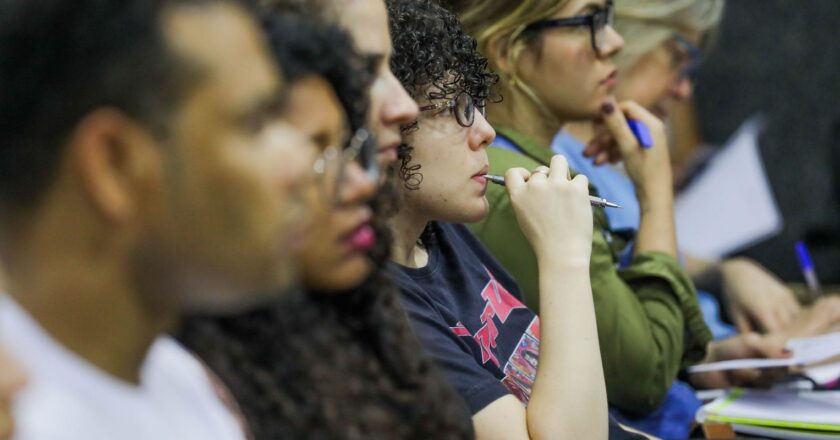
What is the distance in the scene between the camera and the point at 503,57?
1952 mm

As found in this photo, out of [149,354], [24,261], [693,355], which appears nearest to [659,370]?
[693,355]

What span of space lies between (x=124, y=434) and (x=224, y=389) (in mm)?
161

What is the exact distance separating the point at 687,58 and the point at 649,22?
168 mm

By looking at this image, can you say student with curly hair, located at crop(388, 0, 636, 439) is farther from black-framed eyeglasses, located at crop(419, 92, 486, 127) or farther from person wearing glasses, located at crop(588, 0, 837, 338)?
person wearing glasses, located at crop(588, 0, 837, 338)

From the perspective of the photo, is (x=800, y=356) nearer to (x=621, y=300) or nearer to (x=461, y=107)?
(x=621, y=300)

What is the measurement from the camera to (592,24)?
77.5 inches

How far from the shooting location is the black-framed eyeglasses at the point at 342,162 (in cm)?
90

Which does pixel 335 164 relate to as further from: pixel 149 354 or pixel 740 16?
pixel 740 16

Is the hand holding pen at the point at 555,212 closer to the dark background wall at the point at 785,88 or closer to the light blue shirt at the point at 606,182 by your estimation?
the light blue shirt at the point at 606,182

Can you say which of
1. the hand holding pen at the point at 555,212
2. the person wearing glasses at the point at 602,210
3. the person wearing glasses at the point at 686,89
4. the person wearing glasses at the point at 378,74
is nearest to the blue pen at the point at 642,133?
the person wearing glasses at the point at 602,210

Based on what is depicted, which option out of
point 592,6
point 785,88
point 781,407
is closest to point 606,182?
point 592,6

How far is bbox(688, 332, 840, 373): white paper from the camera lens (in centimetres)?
183

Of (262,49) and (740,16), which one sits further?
(740,16)

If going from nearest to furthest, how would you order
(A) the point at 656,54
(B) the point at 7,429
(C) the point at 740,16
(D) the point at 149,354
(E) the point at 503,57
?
1. (B) the point at 7,429
2. (D) the point at 149,354
3. (E) the point at 503,57
4. (A) the point at 656,54
5. (C) the point at 740,16
